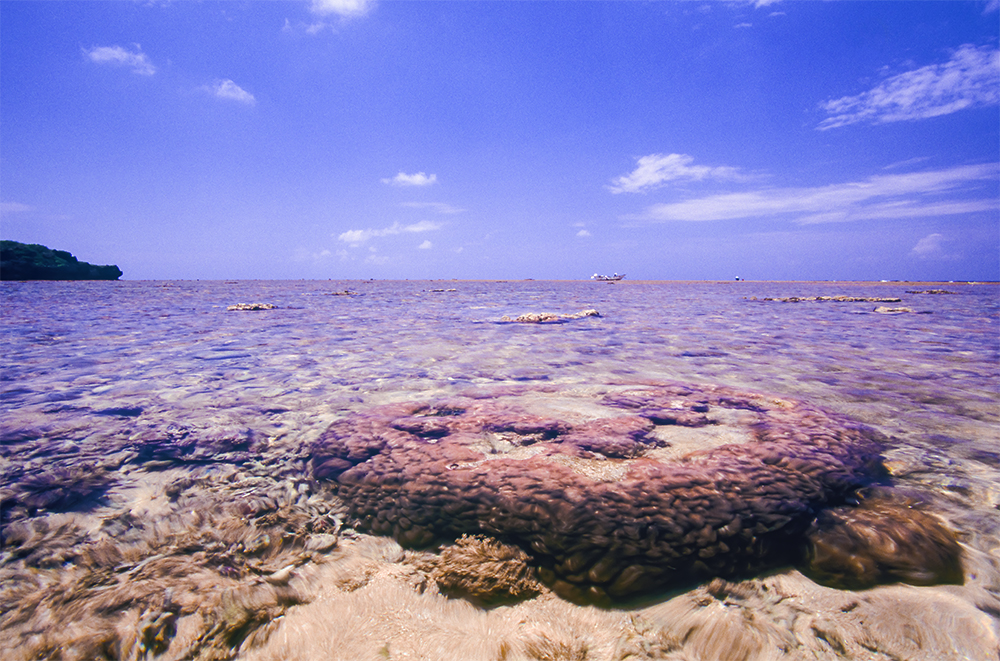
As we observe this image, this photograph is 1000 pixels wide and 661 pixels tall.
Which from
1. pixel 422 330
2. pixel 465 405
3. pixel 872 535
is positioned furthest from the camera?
pixel 422 330

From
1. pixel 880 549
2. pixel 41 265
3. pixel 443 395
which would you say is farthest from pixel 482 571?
pixel 41 265

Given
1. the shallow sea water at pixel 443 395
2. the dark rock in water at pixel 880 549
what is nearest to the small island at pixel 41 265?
the shallow sea water at pixel 443 395

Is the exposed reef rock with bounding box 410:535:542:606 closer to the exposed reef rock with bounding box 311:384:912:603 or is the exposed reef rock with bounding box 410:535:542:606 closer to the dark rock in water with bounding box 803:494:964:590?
the exposed reef rock with bounding box 311:384:912:603

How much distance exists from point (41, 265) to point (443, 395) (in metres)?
102

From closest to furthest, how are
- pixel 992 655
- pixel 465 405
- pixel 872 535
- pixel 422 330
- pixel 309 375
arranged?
pixel 992 655 → pixel 872 535 → pixel 465 405 → pixel 309 375 → pixel 422 330

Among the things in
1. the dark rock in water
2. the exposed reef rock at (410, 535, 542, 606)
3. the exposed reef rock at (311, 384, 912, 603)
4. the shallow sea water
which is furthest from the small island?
the dark rock in water

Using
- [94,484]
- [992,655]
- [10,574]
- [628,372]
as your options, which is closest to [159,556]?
[10,574]

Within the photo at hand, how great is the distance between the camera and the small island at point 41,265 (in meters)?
66.4

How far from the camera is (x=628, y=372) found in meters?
5.32

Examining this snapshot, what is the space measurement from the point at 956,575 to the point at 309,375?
5.55 metres

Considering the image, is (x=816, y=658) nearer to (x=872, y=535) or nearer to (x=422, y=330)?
(x=872, y=535)

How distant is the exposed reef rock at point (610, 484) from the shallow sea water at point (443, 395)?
0.49ft

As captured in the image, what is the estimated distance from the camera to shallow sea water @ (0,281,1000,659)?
1.50 metres

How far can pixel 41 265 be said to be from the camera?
7025 cm
